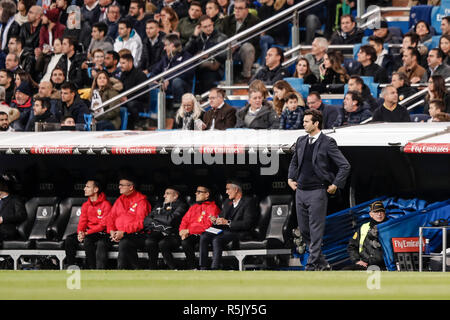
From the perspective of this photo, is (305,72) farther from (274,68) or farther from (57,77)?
(57,77)

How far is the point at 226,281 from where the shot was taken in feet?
35.8

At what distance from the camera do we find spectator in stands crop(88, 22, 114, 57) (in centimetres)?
1738

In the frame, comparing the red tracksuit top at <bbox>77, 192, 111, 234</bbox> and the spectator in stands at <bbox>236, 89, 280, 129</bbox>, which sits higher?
the spectator in stands at <bbox>236, 89, 280, 129</bbox>

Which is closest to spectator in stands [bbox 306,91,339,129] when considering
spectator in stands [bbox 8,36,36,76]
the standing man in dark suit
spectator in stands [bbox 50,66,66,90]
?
the standing man in dark suit

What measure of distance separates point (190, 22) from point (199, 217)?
5.13 metres

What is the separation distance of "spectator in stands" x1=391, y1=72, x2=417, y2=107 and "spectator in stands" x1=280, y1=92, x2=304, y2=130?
61.8 inches

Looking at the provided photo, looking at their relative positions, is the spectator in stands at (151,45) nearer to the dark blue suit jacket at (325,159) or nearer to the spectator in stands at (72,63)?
the spectator in stands at (72,63)

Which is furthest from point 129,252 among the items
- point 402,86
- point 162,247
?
point 402,86

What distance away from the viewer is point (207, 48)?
16203mm

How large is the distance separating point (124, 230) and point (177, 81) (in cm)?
330

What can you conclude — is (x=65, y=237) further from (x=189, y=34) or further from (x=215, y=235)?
(x=189, y=34)

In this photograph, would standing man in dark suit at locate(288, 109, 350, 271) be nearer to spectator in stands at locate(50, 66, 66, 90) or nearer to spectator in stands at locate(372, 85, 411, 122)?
spectator in stands at locate(372, 85, 411, 122)

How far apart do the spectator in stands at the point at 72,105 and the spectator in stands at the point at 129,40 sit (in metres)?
2.16

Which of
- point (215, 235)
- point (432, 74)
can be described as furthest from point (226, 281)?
point (432, 74)
